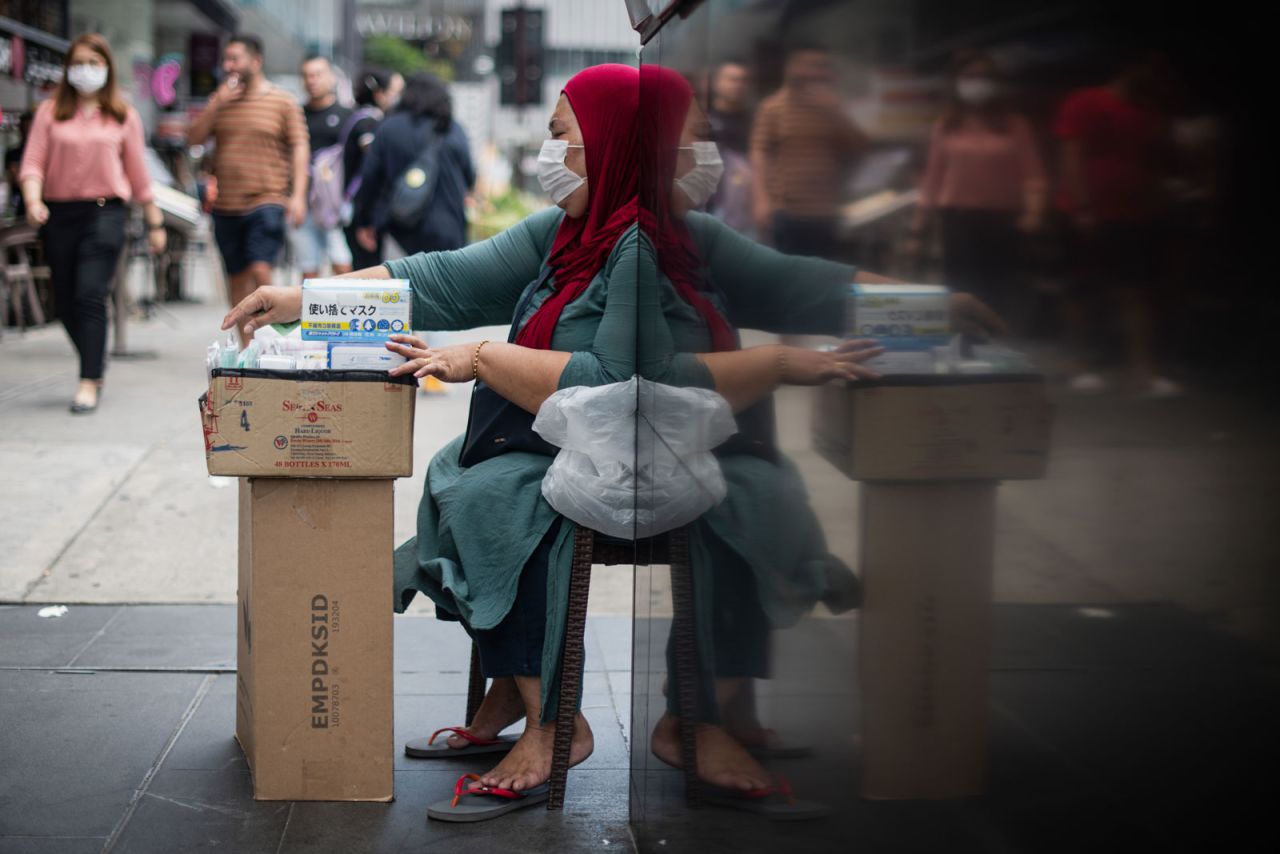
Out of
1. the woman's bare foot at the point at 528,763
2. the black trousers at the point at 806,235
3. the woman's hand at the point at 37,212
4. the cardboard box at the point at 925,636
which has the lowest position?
the woman's bare foot at the point at 528,763

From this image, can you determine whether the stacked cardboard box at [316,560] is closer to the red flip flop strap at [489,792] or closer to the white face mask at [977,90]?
the red flip flop strap at [489,792]

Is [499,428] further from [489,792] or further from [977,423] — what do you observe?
[977,423]

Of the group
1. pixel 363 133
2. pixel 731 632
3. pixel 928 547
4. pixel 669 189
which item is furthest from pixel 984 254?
pixel 363 133

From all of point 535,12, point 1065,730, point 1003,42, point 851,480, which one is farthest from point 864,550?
point 535,12

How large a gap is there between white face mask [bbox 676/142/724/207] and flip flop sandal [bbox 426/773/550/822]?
1320 mm

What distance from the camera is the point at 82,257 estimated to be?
6.92 m

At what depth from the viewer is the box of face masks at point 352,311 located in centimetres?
272

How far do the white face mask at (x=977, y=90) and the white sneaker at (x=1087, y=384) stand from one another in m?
0.22

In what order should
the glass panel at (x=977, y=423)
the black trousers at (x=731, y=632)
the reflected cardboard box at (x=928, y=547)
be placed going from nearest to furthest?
the glass panel at (x=977, y=423) → the reflected cardboard box at (x=928, y=547) → the black trousers at (x=731, y=632)

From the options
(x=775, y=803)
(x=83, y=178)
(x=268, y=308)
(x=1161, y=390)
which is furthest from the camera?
(x=83, y=178)

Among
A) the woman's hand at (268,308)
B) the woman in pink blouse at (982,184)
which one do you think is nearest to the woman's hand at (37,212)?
the woman's hand at (268,308)

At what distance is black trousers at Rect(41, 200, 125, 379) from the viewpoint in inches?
272

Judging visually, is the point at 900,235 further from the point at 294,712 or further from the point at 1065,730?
the point at 294,712

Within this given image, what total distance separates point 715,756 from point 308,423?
104 cm
